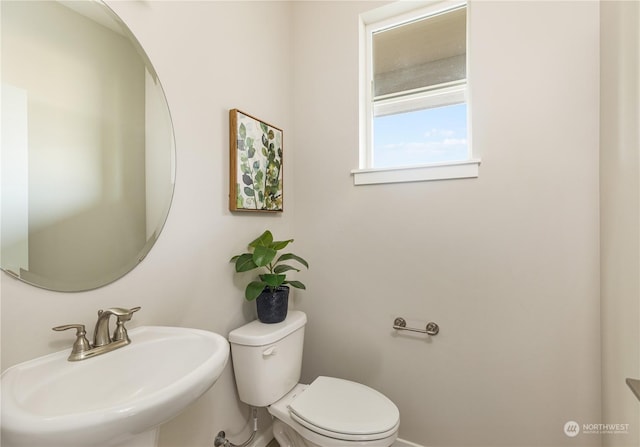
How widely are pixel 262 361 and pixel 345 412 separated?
39 cm

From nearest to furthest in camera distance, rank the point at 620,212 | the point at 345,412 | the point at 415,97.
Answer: the point at 620,212 → the point at 345,412 → the point at 415,97

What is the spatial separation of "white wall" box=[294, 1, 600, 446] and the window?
9 centimetres

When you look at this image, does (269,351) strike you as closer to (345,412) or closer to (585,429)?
(345,412)

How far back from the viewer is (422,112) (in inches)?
64.5

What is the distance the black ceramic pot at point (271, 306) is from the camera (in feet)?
4.67

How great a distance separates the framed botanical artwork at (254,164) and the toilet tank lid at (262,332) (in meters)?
0.54

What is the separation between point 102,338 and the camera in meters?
0.89

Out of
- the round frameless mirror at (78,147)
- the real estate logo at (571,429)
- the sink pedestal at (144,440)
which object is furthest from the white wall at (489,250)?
the sink pedestal at (144,440)

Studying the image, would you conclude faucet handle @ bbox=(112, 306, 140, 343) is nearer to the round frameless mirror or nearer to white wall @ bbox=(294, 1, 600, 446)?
the round frameless mirror

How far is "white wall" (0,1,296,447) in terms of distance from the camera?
36.2 inches

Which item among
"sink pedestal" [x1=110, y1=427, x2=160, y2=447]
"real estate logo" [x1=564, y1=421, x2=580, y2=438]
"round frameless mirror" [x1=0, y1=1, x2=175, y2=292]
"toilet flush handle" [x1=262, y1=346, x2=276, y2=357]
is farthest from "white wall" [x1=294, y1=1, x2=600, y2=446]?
"sink pedestal" [x1=110, y1=427, x2=160, y2=447]

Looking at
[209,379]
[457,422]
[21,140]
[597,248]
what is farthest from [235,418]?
[597,248]

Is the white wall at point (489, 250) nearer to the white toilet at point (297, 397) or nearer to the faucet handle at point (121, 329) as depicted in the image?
the white toilet at point (297, 397)

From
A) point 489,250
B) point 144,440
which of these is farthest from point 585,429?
point 144,440
